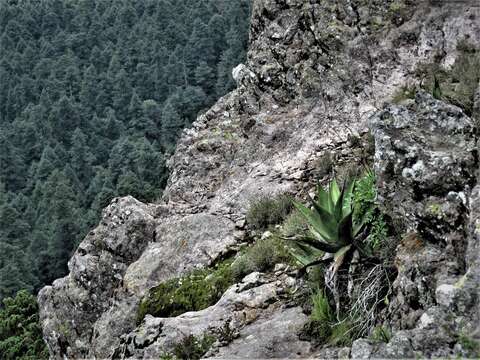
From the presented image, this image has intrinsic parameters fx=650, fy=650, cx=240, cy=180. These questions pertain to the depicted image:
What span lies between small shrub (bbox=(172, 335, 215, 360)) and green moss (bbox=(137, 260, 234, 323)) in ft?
2.86

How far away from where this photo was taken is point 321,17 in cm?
1113

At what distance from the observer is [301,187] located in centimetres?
884

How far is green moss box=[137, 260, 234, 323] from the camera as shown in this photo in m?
7.61

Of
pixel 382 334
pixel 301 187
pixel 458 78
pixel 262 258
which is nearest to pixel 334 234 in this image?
pixel 382 334

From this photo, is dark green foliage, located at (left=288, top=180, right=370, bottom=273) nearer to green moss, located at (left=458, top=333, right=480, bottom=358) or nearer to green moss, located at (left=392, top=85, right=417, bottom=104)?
green moss, located at (left=458, top=333, right=480, bottom=358)

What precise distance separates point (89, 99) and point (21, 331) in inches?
3356

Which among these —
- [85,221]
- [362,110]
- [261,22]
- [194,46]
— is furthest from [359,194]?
[194,46]

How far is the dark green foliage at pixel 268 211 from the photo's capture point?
27.7 ft

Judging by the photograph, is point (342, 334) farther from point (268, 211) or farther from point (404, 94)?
point (404, 94)

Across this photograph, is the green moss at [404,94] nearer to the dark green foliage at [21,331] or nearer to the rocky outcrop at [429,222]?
the rocky outcrop at [429,222]

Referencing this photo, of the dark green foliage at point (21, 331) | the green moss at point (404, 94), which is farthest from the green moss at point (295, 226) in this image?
the dark green foliage at point (21, 331)

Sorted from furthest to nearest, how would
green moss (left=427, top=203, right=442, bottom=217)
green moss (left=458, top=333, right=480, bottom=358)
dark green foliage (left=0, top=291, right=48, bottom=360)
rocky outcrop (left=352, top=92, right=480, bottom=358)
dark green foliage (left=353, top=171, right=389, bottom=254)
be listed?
dark green foliage (left=0, top=291, right=48, bottom=360) < dark green foliage (left=353, top=171, right=389, bottom=254) < green moss (left=427, top=203, right=442, bottom=217) < rocky outcrop (left=352, top=92, right=480, bottom=358) < green moss (left=458, top=333, right=480, bottom=358)

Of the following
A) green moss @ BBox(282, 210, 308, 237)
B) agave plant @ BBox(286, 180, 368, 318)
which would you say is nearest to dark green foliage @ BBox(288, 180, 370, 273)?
agave plant @ BBox(286, 180, 368, 318)

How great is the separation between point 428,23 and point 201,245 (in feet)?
16.9
